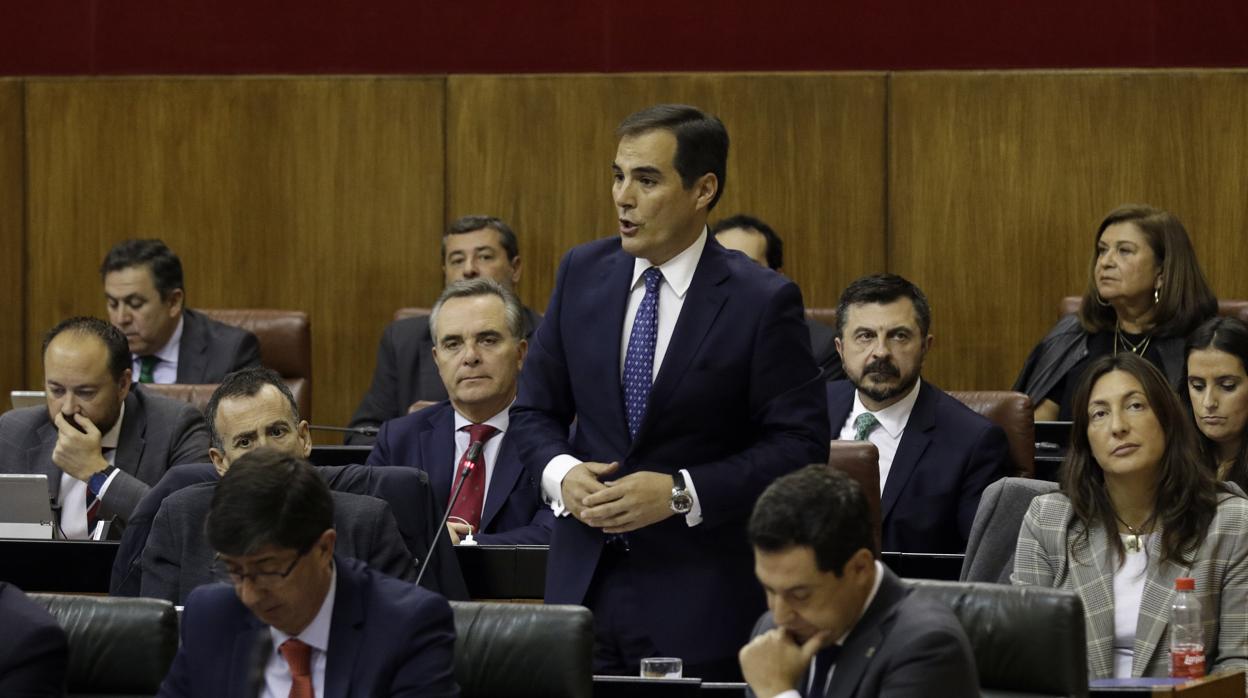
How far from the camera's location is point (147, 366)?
6.35 meters

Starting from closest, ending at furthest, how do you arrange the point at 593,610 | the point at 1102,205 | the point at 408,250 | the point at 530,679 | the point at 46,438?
the point at 530,679 < the point at 593,610 < the point at 46,438 < the point at 1102,205 < the point at 408,250

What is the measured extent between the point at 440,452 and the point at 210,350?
2128 millimetres

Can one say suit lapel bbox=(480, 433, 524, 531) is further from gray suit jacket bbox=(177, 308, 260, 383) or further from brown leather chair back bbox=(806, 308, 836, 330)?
brown leather chair back bbox=(806, 308, 836, 330)

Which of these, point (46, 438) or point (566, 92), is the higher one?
point (566, 92)

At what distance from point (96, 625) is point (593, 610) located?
83 centimetres

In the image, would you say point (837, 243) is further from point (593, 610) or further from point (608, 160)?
point (593, 610)

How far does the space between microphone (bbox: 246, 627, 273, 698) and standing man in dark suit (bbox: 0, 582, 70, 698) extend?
13.2 inches

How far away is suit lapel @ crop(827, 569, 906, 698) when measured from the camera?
237cm

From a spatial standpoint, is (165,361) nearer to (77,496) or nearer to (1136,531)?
(77,496)

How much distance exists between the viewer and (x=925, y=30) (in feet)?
22.2

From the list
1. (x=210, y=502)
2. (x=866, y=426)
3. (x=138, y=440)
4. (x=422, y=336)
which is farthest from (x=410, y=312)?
(x=210, y=502)

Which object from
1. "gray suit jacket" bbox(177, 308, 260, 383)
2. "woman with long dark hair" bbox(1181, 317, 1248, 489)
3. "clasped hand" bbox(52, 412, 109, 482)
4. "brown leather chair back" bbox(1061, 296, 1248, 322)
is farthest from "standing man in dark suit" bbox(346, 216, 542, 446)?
"woman with long dark hair" bbox(1181, 317, 1248, 489)

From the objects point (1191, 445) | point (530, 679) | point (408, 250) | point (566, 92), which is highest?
point (566, 92)

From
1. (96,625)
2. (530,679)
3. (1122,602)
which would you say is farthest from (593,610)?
(1122,602)
